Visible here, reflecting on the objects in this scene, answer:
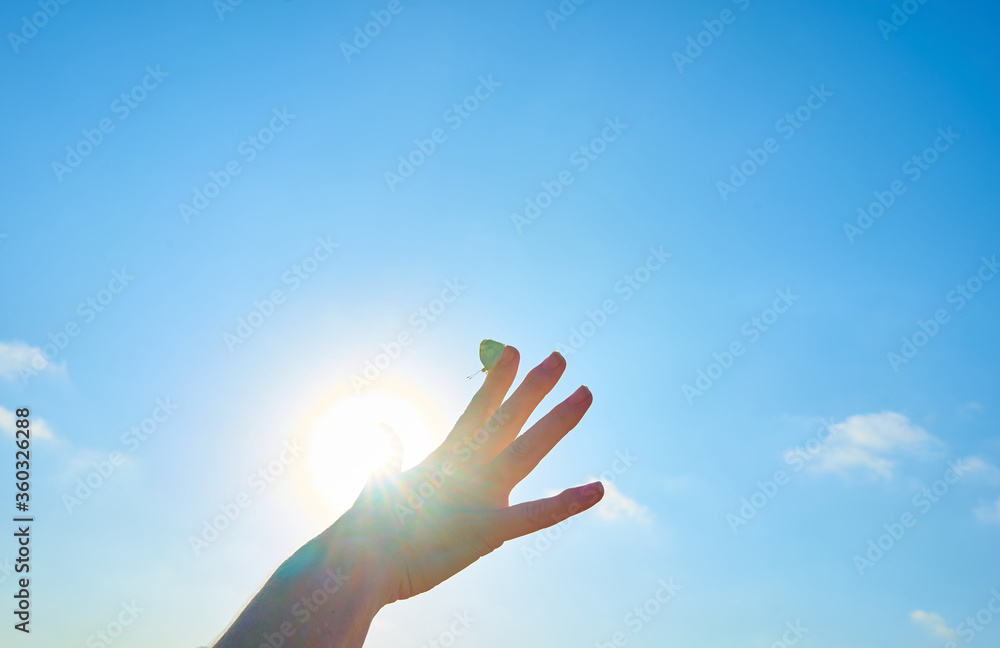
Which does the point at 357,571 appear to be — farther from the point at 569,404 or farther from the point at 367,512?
the point at 569,404

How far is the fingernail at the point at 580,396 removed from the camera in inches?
167

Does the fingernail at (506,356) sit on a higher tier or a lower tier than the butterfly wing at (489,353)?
lower

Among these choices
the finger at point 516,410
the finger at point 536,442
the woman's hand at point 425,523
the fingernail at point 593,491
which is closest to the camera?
the woman's hand at point 425,523

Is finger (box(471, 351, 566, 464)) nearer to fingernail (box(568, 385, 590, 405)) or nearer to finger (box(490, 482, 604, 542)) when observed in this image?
fingernail (box(568, 385, 590, 405))

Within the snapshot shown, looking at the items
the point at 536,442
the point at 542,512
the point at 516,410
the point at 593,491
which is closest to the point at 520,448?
the point at 536,442

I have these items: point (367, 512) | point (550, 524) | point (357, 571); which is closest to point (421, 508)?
point (367, 512)

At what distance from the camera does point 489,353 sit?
506cm

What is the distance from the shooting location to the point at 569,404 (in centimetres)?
427

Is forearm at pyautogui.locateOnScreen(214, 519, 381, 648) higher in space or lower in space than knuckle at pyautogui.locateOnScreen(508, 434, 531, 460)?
lower

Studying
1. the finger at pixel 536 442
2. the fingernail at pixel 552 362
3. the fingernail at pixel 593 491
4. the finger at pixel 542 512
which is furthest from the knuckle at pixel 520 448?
the fingernail at pixel 593 491

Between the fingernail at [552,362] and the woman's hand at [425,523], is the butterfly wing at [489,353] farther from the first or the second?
the fingernail at [552,362]

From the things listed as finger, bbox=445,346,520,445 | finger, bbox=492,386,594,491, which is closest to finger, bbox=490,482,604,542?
finger, bbox=492,386,594,491

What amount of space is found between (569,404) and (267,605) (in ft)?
7.29

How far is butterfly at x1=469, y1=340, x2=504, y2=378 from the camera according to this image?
493 centimetres
